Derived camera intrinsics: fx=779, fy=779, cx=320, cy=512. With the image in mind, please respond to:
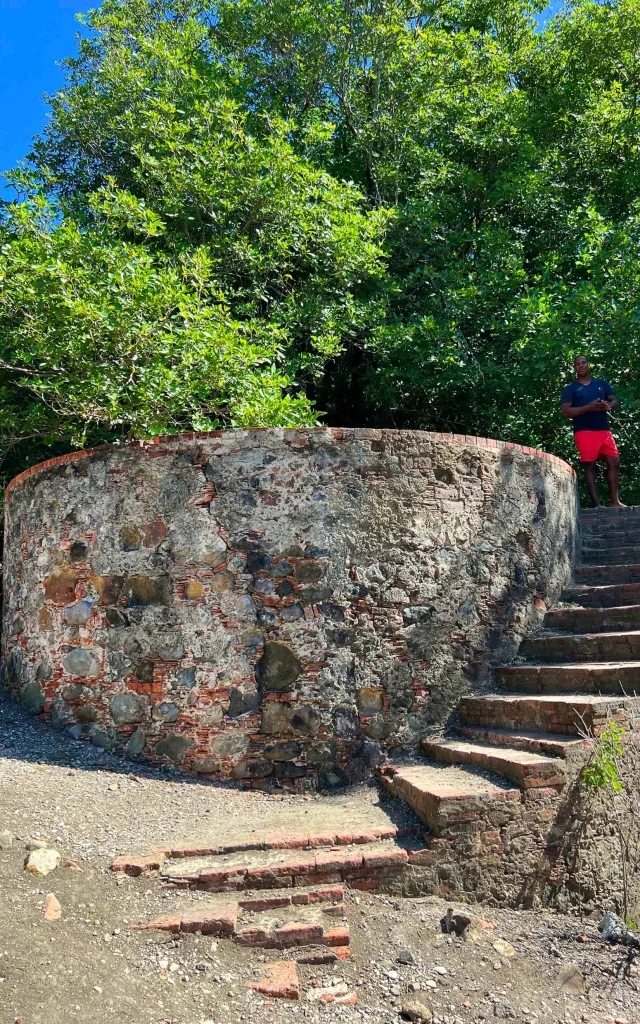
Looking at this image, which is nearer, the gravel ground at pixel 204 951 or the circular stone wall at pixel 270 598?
the gravel ground at pixel 204 951

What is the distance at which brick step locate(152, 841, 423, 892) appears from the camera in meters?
3.47

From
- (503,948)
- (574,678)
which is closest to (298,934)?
(503,948)

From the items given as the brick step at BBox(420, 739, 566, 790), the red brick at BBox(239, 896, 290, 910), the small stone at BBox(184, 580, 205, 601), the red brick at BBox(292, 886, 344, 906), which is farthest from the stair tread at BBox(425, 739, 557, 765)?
the small stone at BBox(184, 580, 205, 601)

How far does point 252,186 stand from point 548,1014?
6934 mm

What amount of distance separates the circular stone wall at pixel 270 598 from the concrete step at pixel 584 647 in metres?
0.19

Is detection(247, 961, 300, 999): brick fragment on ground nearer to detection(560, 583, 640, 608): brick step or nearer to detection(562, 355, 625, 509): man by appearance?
detection(560, 583, 640, 608): brick step

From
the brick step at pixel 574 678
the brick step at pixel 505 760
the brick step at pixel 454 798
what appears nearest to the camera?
the brick step at pixel 454 798

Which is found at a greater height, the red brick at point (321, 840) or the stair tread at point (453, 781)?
the stair tread at point (453, 781)

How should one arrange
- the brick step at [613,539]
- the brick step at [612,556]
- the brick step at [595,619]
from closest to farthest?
the brick step at [595,619]
the brick step at [612,556]
the brick step at [613,539]

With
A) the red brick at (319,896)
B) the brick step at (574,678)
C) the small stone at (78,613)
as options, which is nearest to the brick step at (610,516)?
the brick step at (574,678)

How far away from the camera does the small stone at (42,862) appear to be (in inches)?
133

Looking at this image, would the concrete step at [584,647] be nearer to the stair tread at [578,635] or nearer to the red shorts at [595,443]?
the stair tread at [578,635]

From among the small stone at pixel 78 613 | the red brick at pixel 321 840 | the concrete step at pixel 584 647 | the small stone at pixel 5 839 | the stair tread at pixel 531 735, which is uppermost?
the small stone at pixel 78 613

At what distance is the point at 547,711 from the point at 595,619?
4.00 feet
